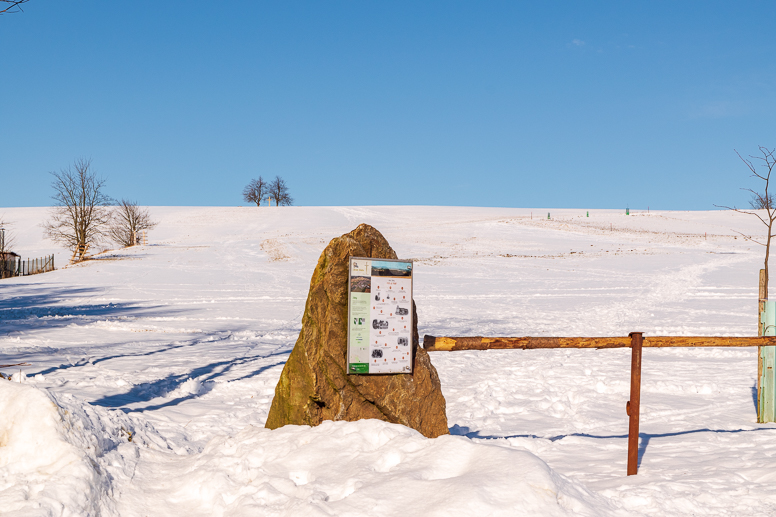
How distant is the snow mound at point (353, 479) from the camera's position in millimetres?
3344

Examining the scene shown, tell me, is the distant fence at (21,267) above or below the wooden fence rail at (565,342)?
below

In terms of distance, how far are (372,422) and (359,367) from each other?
0.58 m

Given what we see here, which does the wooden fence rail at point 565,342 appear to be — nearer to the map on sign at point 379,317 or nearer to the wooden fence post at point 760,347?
the map on sign at point 379,317

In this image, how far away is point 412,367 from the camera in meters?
5.29

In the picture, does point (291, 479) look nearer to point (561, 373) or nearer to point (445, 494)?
point (445, 494)

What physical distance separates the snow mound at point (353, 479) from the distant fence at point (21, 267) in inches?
1414

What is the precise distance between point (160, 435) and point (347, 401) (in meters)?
2.08

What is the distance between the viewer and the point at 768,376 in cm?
655

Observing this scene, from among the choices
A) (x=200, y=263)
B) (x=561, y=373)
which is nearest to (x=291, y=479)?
(x=561, y=373)

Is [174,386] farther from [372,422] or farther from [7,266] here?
[7,266]

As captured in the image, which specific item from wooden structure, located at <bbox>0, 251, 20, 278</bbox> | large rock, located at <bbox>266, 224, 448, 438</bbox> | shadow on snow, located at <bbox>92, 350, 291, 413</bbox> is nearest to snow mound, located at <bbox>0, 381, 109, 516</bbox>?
large rock, located at <bbox>266, 224, 448, 438</bbox>

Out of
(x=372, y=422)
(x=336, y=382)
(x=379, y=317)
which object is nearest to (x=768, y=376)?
(x=379, y=317)

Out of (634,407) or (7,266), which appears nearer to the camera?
(634,407)

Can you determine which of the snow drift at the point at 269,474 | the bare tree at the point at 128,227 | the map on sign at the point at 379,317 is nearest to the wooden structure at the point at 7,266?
the bare tree at the point at 128,227
